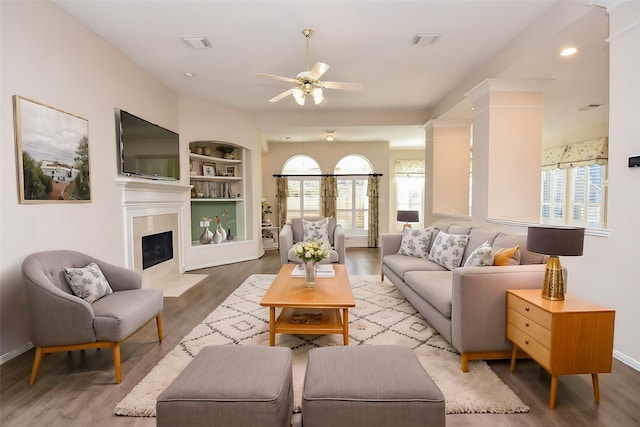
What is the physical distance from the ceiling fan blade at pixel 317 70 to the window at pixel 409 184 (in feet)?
21.3

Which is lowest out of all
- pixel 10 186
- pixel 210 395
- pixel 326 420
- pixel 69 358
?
pixel 69 358

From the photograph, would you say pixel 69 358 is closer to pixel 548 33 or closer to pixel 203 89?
pixel 203 89

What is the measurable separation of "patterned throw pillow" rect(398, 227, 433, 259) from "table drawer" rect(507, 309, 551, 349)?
5.83 feet

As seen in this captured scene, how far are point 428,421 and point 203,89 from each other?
527 cm

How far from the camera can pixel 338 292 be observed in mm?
2812

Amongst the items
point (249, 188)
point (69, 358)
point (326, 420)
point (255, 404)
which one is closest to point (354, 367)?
point (326, 420)

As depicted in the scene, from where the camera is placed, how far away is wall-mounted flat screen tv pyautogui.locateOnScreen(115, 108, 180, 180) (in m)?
3.76

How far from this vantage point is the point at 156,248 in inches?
180

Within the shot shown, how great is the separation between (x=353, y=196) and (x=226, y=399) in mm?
7499

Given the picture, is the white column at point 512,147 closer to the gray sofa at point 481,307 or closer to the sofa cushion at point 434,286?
the sofa cushion at point 434,286

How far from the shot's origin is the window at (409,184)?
30.1 ft

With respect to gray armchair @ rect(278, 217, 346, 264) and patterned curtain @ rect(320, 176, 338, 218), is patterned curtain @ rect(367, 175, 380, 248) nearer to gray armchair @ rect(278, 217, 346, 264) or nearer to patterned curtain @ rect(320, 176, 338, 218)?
patterned curtain @ rect(320, 176, 338, 218)

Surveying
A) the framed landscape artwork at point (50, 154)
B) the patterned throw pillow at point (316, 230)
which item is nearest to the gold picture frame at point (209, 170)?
the patterned throw pillow at point (316, 230)

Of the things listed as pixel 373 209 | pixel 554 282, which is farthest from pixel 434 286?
pixel 373 209
